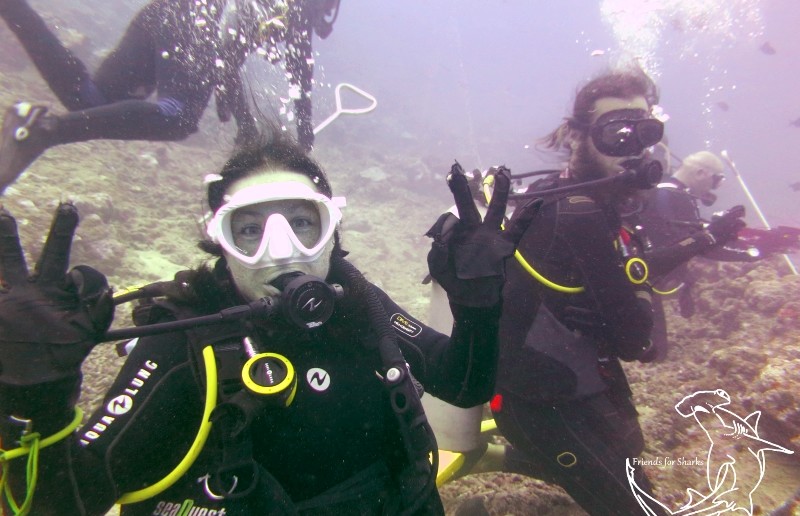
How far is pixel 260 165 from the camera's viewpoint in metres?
2.24

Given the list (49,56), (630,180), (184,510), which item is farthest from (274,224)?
(49,56)

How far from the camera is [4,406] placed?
1.30 m

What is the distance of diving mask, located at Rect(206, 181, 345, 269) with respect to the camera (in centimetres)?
195

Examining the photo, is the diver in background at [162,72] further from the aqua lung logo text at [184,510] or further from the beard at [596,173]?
the beard at [596,173]

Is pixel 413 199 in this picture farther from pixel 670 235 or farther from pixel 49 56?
pixel 49 56

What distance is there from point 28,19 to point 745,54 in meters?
98.5

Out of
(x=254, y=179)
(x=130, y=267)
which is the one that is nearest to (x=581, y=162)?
(x=254, y=179)

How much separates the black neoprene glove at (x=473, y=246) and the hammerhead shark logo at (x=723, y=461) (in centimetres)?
198

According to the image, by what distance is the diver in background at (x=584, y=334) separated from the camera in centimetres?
284

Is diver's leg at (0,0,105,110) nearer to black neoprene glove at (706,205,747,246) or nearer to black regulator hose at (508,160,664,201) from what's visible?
black regulator hose at (508,160,664,201)

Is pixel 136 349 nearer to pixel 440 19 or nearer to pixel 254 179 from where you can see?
pixel 254 179

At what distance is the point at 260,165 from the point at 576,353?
250cm

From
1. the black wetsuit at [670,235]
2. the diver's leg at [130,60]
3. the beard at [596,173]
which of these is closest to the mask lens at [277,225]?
the beard at [596,173]

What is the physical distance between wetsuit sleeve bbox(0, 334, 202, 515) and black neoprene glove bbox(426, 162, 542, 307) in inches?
48.8
